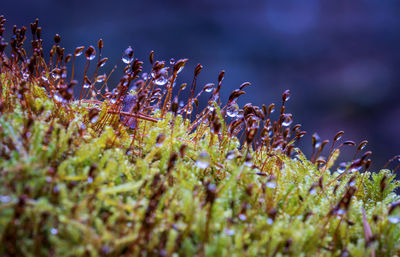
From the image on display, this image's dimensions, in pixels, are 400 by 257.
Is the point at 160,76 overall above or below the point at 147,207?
above

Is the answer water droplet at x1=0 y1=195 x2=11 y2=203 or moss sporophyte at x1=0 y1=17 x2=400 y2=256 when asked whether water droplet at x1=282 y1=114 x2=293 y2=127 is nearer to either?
moss sporophyte at x1=0 y1=17 x2=400 y2=256

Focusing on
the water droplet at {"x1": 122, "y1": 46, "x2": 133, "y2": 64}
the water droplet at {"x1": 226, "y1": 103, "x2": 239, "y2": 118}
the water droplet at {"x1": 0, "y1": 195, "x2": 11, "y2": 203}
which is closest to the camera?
the water droplet at {"x1": 0, "y1": 195, "x2": 11, "y2": 203}

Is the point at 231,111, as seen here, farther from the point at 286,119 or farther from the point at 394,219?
the point at 394,219

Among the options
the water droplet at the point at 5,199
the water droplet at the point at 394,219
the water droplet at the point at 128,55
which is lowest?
the water droplet at the point at 5,199

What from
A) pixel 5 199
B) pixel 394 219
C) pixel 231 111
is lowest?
pixel 5 199

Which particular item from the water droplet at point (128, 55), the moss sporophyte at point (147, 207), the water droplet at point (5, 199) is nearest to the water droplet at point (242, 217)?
the moss sporophyte at point (147, 207)

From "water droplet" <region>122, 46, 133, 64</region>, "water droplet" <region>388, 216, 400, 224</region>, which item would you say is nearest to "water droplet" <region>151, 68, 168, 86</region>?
"water droplet" <region>122, 46, 133, 64</region>

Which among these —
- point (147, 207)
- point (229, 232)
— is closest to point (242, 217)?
point (229, 232)

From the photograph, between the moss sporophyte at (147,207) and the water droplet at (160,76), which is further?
the water droplet at (160,76)

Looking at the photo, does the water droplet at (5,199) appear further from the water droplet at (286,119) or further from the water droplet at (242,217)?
the water droplet at (286,119)

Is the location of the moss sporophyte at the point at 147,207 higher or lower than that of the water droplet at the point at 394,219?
lower

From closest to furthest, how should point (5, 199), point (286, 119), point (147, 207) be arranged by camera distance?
point (5, 199), point (147, 207), point (286, 119)
